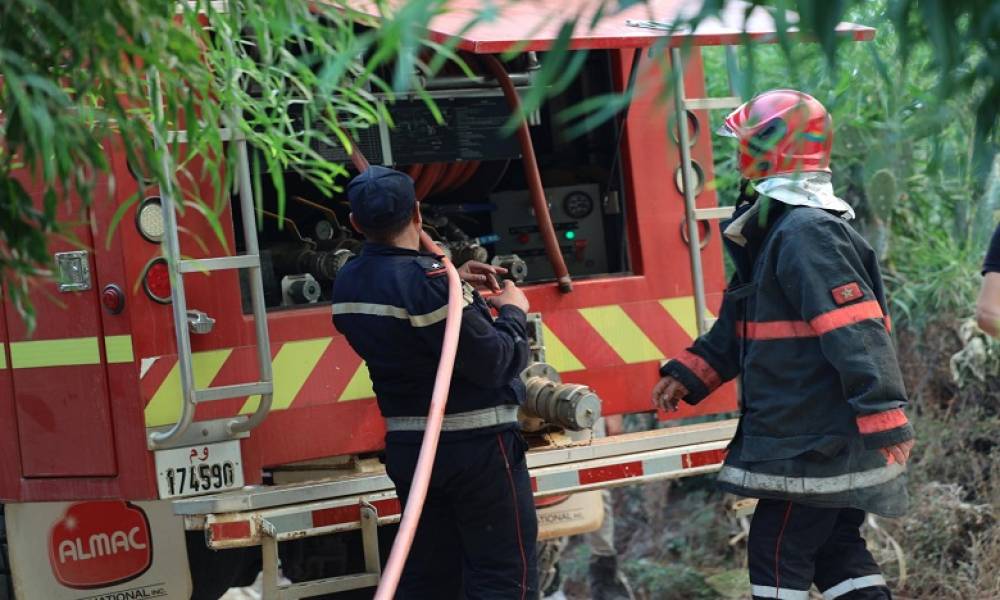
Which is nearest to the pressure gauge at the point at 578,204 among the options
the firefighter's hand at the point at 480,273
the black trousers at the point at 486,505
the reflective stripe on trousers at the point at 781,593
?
the firefighter's hand at the point at 480,273

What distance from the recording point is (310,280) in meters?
4.97

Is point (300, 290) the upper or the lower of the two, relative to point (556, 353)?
upper

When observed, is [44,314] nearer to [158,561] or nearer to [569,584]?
[158,561]

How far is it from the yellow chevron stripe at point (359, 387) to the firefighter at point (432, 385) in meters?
0.48

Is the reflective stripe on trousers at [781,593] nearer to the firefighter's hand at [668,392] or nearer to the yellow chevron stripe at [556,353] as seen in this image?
the firefighter's hand at [668,392]

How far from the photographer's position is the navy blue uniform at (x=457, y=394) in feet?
14.0

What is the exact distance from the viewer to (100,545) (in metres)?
5.20

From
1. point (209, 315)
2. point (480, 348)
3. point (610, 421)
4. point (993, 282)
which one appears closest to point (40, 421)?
point (209, 315)

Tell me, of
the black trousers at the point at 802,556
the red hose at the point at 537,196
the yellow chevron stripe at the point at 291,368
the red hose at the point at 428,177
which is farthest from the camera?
the red hose at the point at 428,177

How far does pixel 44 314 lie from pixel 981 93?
356 centimetres

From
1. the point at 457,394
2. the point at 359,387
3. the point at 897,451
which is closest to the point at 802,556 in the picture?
the point at 897,451

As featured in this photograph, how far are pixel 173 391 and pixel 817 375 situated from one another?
1956 millimetres

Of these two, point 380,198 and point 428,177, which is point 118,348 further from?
Answer: point 428,177

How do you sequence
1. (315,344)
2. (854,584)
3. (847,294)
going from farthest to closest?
(315,344) < (854,584) < (847,294)
